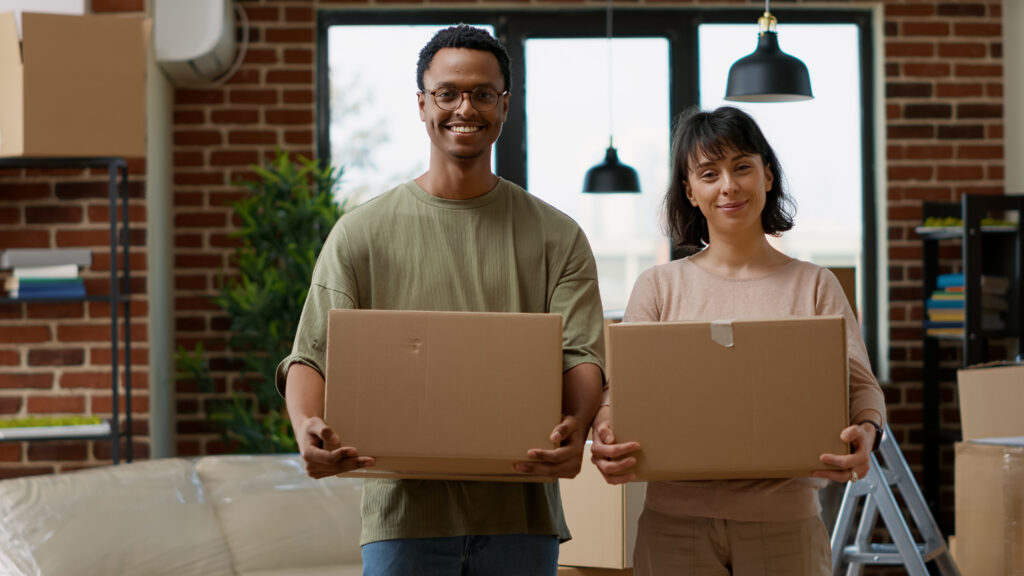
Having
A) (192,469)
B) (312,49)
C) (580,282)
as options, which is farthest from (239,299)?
(580,282)

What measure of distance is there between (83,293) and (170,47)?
3.06ft

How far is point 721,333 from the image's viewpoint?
4.15 ft

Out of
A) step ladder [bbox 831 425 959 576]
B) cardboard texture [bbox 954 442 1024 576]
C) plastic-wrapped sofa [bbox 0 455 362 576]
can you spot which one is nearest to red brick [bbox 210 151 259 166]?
plastic-wrapped sofa [bbox 0 455 362 576]

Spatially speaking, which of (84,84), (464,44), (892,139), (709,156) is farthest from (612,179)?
(464,44)

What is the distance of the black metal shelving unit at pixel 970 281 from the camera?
3.46 metres

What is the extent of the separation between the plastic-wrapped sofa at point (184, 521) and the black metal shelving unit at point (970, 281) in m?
2.26

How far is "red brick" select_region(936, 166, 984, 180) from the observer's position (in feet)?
12.8

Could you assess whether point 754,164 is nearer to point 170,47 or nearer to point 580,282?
point 580,282

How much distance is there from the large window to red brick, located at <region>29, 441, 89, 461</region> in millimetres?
1385

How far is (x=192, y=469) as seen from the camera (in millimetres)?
2533

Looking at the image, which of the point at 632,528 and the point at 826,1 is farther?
the point at 826,1

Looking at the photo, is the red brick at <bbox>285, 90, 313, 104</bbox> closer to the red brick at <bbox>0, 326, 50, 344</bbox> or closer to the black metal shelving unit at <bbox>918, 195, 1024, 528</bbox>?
the red brick at <bbox>0, 326, 50, 344</bbox>

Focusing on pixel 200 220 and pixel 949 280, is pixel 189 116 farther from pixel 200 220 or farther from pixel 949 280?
pixel 949 280

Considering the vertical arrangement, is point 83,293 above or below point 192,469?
above
